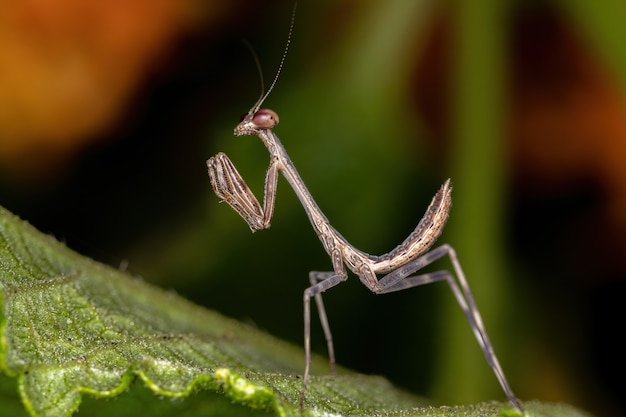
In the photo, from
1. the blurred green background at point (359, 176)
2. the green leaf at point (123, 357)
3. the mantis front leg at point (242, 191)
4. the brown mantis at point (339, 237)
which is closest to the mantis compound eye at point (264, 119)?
the brown mantis at point (339, 237)

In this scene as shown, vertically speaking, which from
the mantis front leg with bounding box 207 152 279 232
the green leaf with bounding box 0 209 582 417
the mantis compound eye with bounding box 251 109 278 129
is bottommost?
the green leaf with bounding box 0 209 582 417

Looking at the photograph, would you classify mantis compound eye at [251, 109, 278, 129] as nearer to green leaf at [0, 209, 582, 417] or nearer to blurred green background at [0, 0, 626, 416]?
green leaf at [0, 209, 582, 417]

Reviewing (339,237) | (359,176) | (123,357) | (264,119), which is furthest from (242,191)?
(359,176)

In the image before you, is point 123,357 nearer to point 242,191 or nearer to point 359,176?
point 242,191

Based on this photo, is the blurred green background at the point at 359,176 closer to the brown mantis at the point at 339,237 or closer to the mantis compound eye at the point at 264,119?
the brown mantis at the point at 339,237

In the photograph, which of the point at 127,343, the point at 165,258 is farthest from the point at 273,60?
the point at 127,343

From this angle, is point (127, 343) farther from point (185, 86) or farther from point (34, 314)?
point (185, 86)

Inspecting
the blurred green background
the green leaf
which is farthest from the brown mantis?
the blurred green background
